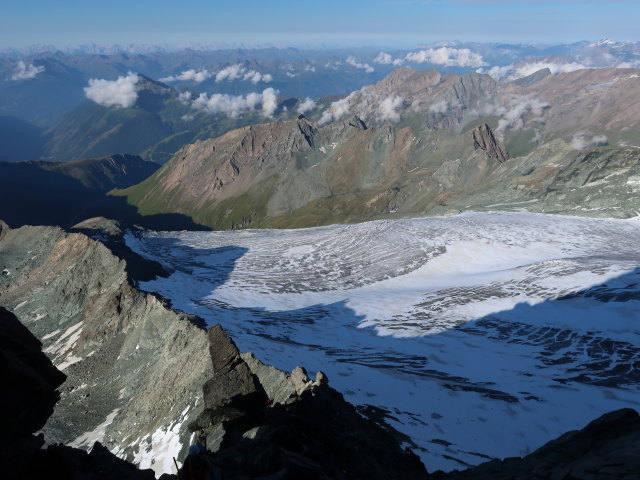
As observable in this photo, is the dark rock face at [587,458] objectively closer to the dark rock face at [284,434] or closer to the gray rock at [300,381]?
the dark rock face at [284,434]

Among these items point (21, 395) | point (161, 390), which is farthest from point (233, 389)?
point (161, 390)

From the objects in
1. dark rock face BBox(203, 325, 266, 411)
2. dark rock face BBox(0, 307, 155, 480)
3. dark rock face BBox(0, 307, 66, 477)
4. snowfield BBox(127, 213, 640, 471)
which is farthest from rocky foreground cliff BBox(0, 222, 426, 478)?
snowfield BBox(127, 213, 640, 471)

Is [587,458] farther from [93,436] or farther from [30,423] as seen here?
[93,436]

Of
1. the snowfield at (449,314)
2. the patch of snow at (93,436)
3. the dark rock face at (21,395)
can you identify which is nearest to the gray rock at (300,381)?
the snowfield at (449,314)

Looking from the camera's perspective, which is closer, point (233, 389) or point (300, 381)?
point (233, 389)

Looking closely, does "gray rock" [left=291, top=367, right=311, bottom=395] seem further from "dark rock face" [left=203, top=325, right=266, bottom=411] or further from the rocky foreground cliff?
"dark rock face" [left=203, top=325, right=266, bottom=411]

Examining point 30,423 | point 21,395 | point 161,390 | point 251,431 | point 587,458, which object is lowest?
point 161,390

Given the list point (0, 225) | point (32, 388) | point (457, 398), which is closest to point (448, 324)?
point (457, 398)
